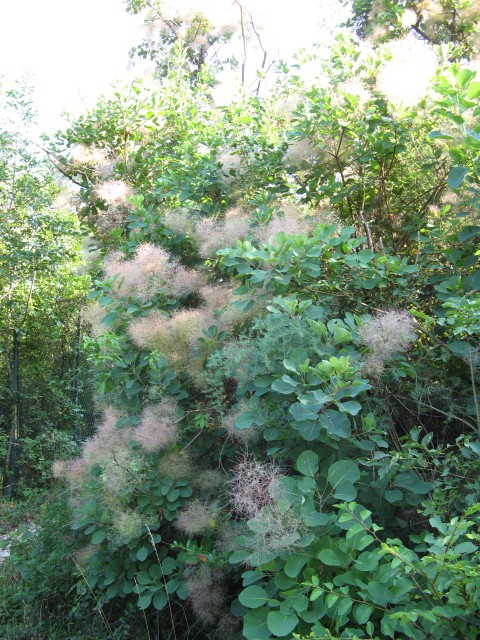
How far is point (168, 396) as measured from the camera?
109 inches

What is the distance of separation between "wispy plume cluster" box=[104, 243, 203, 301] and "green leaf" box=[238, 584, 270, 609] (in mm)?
1573

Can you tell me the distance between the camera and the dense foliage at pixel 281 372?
5.84 feet

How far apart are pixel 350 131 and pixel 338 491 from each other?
69.8 inches

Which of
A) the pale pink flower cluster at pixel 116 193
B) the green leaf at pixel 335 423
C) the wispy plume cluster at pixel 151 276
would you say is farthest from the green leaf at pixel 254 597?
the pale pink flower cluster at pixel 116 193

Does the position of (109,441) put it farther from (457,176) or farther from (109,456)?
(457,176)

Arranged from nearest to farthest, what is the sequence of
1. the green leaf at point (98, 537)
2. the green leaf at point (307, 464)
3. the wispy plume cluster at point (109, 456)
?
the green leaf at point (307, 464) → the wispy plume cluster at point (109, 456) → the green leaf at point (98, 537)

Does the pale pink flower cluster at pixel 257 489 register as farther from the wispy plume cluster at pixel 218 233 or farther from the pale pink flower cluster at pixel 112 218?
the pale pink flower cluster at pixel 112 218

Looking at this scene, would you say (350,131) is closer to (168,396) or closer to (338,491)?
(168,396)

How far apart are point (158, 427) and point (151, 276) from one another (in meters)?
0.79

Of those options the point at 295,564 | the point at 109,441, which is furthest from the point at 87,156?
the point at 295,564

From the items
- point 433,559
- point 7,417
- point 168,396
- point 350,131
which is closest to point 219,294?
point 168,396

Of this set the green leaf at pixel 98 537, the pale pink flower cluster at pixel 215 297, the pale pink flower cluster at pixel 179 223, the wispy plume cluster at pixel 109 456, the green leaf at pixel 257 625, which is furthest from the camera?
the pale pink flower cluster at pixel 179 223

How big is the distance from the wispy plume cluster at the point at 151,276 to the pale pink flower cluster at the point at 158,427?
1.86 ft

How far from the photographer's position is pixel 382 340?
2.17 m
